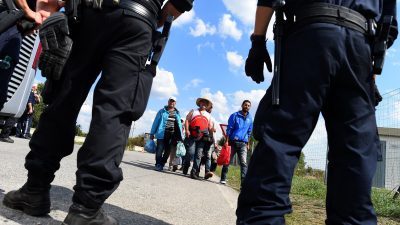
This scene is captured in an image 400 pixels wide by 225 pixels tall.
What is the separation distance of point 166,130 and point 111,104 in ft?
24.8

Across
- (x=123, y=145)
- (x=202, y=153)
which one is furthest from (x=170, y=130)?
(x=123, y=145)

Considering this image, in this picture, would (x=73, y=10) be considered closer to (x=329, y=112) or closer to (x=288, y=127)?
(x=288, y=127)

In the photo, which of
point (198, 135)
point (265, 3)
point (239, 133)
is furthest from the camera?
point (198, 135)

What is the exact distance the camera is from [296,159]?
1824 millimetres

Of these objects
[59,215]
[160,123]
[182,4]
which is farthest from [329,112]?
[160,123]

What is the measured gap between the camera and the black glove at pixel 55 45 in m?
2.06

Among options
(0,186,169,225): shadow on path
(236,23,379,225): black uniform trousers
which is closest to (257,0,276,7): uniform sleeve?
(236,23,379,225): black uniform trousers

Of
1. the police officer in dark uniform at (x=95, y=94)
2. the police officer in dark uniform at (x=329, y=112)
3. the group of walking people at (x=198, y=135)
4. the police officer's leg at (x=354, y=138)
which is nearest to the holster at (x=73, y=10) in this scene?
the police officer in dark uniform at (x=95, y=94)

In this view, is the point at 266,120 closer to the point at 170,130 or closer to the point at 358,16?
the point at 358,16

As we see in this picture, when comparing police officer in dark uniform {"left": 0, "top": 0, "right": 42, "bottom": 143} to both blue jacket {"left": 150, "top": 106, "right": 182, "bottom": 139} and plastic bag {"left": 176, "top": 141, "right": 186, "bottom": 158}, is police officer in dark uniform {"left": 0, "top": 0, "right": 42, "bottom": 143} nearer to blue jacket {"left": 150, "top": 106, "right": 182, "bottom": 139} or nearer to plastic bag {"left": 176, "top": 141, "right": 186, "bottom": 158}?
blue jacket {"left": 150, "top": 106, "right": 182, "bottom": 139}

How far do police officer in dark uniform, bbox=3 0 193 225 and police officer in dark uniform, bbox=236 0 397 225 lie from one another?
0.70m

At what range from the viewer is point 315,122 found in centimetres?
187

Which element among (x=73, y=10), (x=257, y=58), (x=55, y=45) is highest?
(x=73, y=10)

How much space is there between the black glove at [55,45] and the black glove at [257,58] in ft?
3.15
